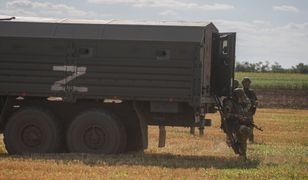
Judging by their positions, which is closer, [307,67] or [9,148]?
[9,148]

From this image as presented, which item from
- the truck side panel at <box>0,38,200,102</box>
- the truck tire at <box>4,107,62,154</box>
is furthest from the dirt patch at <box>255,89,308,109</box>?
the truck side panel at <box>0,38,200,102</box>

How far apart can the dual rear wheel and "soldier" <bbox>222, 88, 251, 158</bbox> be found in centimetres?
227

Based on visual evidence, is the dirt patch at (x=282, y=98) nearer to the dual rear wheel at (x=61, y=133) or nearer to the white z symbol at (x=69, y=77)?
the dual rear wheel at (x=61, y=133)

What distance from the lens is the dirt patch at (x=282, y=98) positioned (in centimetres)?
4841

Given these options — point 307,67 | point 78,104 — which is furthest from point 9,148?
point 307,67

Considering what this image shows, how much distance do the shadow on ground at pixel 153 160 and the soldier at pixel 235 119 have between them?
1.01ft

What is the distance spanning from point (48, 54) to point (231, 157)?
4.57 metres

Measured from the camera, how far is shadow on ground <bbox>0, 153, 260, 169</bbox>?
14.9 metres

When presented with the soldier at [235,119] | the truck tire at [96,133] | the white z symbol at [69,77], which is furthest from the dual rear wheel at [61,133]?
the soldier at [235,119]

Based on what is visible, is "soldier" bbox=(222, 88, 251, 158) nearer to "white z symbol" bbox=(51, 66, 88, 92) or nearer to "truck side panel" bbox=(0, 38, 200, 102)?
"truck side panel" bbox=(0, 38, 200, 102)

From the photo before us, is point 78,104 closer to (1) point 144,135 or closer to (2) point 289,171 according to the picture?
(1) point 144,135

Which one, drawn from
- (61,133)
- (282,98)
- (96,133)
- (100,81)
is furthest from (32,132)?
(282,98)

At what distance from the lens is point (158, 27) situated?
16375mm

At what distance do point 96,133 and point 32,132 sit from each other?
1.48 meters
